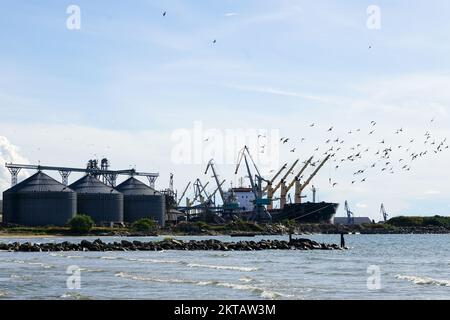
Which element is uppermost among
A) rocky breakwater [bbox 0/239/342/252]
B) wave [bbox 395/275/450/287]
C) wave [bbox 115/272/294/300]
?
rocky breakwater [bbox 0/239/342/252]

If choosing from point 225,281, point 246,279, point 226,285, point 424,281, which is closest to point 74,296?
point 226,285

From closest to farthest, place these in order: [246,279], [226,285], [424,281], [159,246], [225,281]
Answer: [226,285], [225,281], [424,281], [246,279], [159,246]

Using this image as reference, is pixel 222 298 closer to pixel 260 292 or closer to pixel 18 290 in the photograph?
pixel 260 292

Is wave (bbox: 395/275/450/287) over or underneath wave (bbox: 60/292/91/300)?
underneath

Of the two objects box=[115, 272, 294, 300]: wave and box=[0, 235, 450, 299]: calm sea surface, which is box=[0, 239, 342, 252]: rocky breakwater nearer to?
box=[0, 235, 450, 299]: calm sea surface

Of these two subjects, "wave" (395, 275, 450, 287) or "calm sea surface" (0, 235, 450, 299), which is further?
"wave" (395, 275, 450, 287)

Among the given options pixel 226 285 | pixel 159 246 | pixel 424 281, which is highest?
pixel 159 246

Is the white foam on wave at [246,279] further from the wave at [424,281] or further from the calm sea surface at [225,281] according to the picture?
the wave at [424,281]

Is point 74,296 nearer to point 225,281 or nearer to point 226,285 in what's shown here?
point 226,285

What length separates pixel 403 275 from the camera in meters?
65.1

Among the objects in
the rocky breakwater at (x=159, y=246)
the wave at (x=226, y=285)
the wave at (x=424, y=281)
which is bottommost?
the wave at (x=424, y=281)

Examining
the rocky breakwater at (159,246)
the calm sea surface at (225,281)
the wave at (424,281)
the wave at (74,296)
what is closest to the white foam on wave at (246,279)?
the calm sea surface at (225,281)

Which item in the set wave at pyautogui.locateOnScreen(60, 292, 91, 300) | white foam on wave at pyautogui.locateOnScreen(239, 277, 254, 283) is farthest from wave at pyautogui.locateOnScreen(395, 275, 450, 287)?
wave at pyautogui.locateOnScreen(60, 292, 91, 300)
